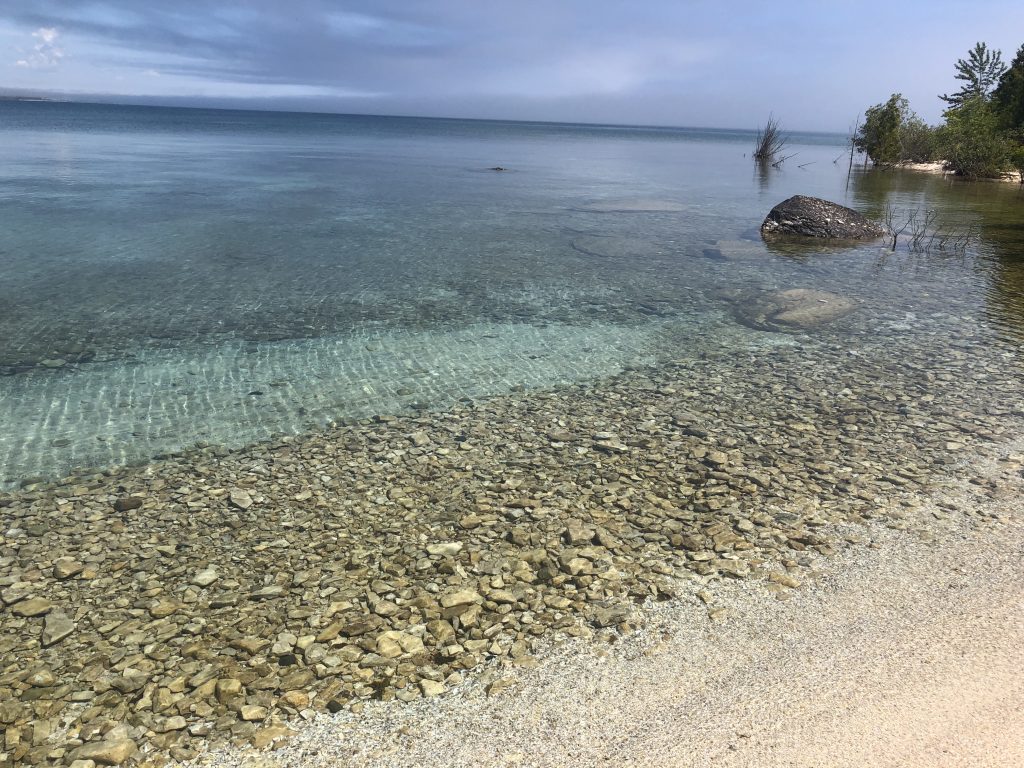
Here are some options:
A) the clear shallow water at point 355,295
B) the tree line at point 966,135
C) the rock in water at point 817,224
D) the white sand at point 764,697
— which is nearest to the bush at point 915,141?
the tree line at point 966,135

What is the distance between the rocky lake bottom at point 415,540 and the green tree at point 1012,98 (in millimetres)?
39853

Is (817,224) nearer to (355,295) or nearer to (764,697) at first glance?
(355,295)

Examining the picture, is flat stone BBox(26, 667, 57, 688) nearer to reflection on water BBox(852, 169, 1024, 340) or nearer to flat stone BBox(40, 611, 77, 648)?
flat stone BBox(40, 611, 77, 648)

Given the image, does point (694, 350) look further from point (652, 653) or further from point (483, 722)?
point (483, 722)

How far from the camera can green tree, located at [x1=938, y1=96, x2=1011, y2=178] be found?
38.0m

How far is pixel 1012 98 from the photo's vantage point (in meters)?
39.8

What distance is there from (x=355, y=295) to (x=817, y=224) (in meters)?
14.5

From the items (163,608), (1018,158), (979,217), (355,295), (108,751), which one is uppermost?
(1018,158)

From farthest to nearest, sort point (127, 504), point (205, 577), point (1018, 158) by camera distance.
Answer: point (1018, 158) < point (127, 504) < point (205, 577)

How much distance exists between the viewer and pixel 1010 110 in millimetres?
38781

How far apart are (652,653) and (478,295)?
32.7 feet

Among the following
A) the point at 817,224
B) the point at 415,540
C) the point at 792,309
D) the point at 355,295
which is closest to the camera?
the point at 415,540

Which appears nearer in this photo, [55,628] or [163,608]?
[55,628]

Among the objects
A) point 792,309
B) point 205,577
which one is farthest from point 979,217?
point 205,577
